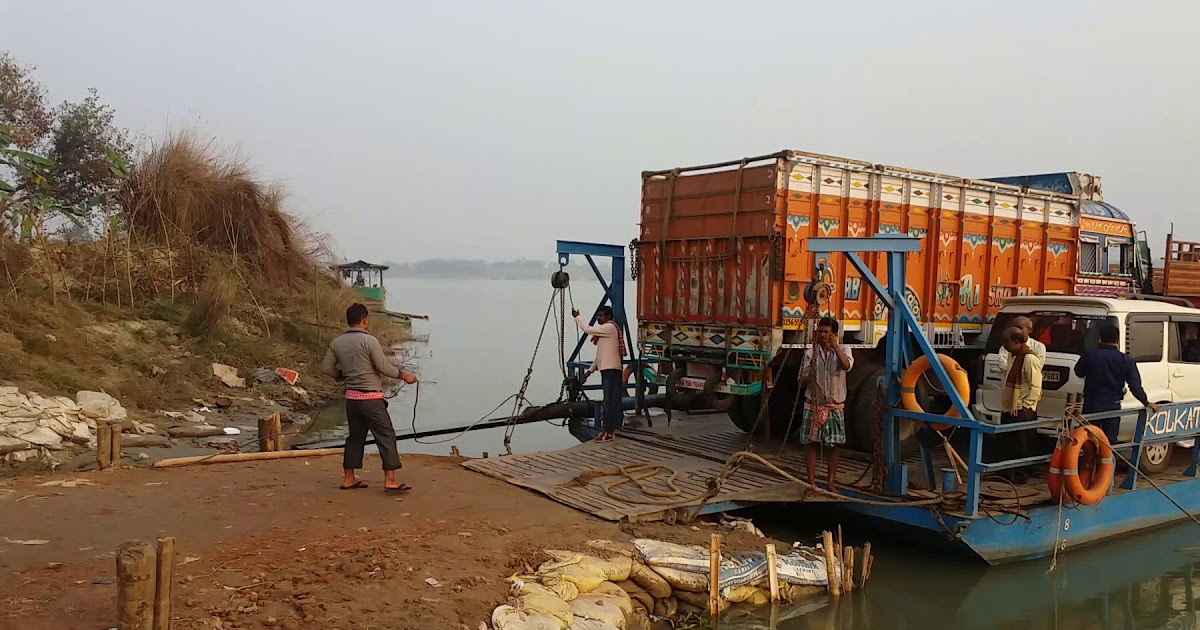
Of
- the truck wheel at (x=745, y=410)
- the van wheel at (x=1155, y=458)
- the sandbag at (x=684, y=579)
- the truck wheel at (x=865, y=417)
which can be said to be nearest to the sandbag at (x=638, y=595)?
the sandbag at (x=684, y=579)

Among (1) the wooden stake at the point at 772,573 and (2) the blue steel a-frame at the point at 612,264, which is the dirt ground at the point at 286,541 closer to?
(1) the wooden stake at the point at 772,573

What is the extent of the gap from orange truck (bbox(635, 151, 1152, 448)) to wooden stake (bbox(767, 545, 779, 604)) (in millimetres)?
2026

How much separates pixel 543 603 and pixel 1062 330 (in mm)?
6247

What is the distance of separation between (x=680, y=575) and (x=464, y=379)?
1939 centimetres

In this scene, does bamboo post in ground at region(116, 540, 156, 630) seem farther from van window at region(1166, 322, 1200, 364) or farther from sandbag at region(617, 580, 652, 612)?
van window at region(1166, 322, 1200, 364)

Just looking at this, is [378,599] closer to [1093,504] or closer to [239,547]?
[239,547]

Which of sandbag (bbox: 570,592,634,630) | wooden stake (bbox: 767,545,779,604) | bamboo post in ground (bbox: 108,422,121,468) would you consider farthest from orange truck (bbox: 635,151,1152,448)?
bamboo post in ground (bbox: 108,422,121,468)

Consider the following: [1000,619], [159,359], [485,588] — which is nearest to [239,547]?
[485,588]

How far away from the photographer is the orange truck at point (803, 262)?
8086 millimetres

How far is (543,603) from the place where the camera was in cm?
489

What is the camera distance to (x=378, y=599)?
4.63 meters

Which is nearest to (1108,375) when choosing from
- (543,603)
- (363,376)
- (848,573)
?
(848,573)

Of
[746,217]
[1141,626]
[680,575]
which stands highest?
[746,217]

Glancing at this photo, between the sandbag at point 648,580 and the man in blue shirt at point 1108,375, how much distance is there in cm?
439
